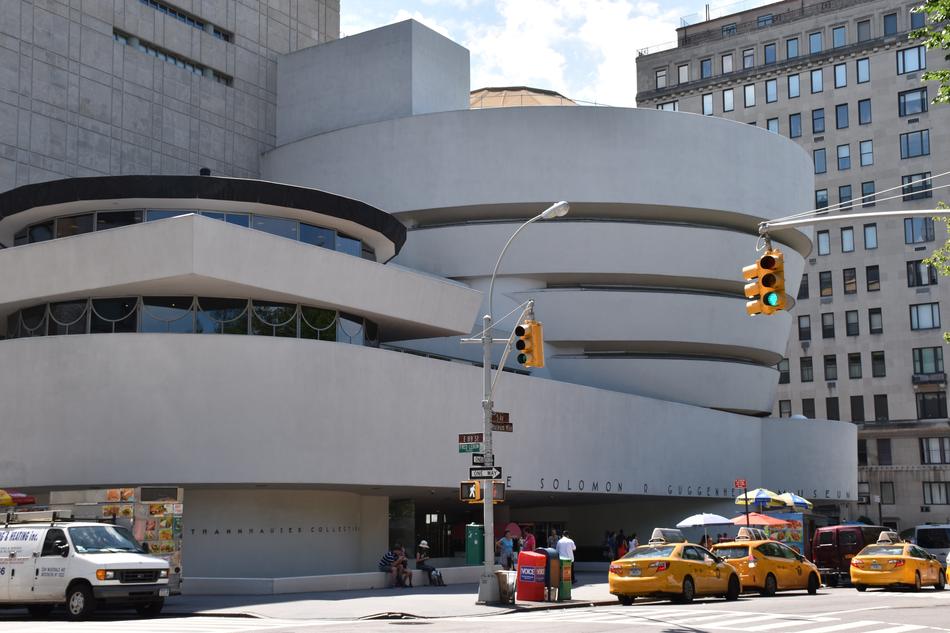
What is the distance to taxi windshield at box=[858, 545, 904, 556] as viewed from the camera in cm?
3300

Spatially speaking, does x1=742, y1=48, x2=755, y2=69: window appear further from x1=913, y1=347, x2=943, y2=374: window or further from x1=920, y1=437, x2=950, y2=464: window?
x1=920, y1=437, x2=950, y2=464: window

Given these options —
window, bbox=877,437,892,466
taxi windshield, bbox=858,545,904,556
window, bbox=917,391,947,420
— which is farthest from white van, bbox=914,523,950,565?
window, bbox=877,437,892,466

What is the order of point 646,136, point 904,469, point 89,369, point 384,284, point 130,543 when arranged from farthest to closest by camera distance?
point 904,469
point 646,136
point 384,284
point 89,369
point 130,543

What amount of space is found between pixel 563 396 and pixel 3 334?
71.9ft

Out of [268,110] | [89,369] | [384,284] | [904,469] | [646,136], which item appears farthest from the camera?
[904,469]

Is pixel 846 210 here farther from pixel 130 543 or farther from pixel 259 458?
pixel 130 543

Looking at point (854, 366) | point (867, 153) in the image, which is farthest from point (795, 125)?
point (854, 366)

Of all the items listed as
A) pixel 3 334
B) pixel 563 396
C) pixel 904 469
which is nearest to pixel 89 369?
pixel 3 334

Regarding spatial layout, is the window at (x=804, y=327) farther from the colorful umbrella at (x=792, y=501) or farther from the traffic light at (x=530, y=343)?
the traffic light at (x=530, y=343)

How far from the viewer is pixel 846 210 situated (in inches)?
3553

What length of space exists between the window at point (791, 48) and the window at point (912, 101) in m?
10.0

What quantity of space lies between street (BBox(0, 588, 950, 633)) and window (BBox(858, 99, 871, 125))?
7058 centimetres

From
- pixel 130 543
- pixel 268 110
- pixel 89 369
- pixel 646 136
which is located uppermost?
pixel 268 110

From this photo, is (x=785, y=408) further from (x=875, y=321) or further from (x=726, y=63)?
(x=726, y=63)
